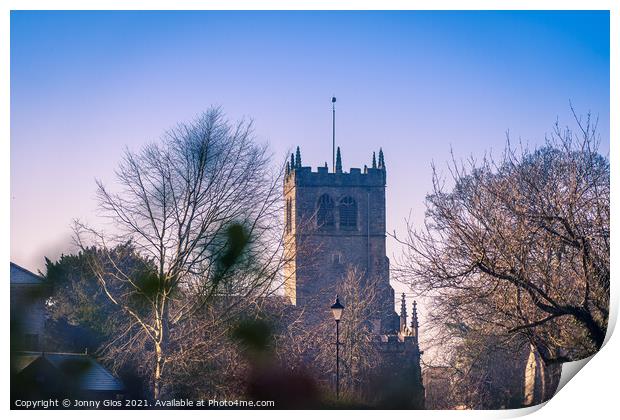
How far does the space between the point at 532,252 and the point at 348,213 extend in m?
61.2

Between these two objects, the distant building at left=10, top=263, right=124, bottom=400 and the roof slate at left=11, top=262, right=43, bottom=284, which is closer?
the distant building at left=10, top=263, right=124, bottom=400

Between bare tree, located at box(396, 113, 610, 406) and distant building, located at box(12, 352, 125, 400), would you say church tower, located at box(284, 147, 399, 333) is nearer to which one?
distant building, located at box(12, 352, 125, 400)

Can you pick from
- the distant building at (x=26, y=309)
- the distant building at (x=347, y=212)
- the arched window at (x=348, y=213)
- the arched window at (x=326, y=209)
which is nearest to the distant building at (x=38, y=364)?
the distant building at (x=26, y=309)

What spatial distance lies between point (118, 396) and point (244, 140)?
18.4ft

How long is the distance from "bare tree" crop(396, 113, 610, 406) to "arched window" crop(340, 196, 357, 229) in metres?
59.6

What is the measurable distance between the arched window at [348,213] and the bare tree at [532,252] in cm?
5956

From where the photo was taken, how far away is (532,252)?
1658cm

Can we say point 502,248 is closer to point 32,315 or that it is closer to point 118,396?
point 118,396

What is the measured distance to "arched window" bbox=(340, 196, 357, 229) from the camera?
7744cm

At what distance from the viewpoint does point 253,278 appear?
22.2m

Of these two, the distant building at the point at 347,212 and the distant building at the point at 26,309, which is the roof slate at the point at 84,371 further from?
the distant building at the point at 347,212

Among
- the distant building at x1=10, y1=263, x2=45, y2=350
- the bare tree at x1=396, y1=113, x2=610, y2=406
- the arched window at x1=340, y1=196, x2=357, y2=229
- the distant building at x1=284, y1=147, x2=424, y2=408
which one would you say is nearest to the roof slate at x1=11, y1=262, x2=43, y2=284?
the distant building at x1=10, y1=263, x2=45, y2=350

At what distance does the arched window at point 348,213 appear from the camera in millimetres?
77438
